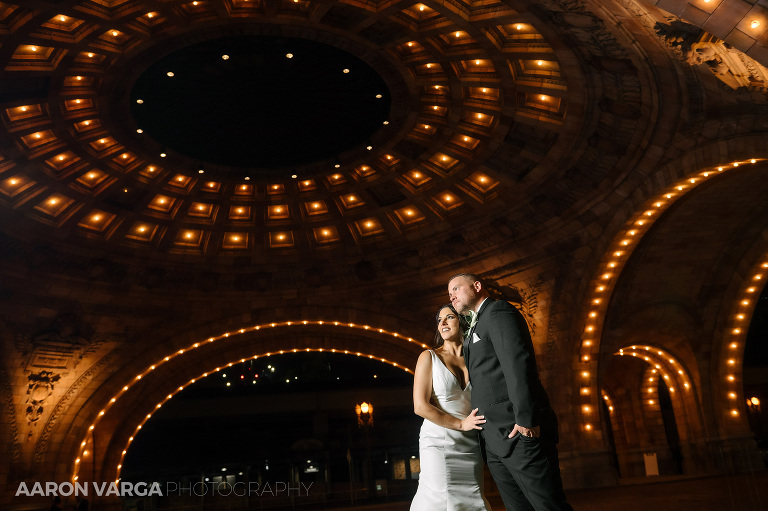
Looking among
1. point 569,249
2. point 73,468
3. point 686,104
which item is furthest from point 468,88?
point 73,468

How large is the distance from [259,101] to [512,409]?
45.3ft

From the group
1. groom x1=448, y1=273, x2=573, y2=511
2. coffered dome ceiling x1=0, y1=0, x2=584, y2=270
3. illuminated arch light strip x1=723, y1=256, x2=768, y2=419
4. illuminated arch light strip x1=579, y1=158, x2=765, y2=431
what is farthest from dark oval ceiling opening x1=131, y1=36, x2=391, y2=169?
illuminated arch light strip x1=723, y1=256, x2=768, y2=419

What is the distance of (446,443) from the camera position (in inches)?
201

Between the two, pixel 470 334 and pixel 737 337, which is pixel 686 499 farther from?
pixel 737 337

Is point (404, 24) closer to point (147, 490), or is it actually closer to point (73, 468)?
point (73, 468)

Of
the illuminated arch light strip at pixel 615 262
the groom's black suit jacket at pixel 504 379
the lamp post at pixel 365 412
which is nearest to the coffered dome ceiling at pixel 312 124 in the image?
the illuminated arch light strip at pixel 615 262

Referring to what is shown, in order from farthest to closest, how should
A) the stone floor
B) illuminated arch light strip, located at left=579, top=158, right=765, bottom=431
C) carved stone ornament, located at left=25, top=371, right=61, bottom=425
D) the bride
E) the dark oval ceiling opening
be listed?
carved stone ornament, located at left=25, top=371, right=61, bottom=425 → illuminated arch light strip, located at left=579, top=158, right=765, bottom=431 → the dark oval ceiling opening → the stone floor → the bride

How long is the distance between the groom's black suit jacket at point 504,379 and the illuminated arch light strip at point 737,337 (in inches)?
765

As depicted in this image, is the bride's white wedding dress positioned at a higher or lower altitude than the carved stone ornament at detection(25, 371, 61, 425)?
lower

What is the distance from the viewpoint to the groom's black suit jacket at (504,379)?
13.4 ft

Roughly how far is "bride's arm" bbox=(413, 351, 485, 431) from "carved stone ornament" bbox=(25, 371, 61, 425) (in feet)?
65.9

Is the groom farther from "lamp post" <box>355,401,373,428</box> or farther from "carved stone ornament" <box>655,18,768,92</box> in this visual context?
"lamp post" <box>355,401,373,428</box>

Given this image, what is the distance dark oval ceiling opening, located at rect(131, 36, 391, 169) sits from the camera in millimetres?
14797

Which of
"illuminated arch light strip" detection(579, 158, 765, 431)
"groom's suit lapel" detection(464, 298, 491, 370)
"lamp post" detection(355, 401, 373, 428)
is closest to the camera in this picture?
"groom's suit lapel" detection(464, 298, 491, 370)
